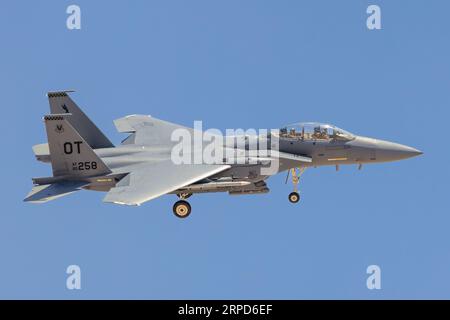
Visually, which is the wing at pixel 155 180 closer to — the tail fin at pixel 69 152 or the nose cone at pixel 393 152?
the tail fin at pixel 69 152

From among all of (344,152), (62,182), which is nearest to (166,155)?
(62,182)

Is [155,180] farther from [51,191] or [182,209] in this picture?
[51,191]

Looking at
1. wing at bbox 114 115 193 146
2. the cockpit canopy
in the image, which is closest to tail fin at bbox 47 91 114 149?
wing at bbox 114 115 193 146

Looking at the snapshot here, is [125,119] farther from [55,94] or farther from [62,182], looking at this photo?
[62,182]

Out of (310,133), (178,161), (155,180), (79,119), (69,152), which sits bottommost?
(155,180)

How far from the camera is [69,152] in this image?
33.2 meters

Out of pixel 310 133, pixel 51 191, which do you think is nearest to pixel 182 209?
pixel 51 191

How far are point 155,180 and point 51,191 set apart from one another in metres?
3.81

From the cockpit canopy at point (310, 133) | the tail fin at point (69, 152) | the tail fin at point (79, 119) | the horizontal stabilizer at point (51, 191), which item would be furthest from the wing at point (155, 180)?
the tail fin at point (79, 119)

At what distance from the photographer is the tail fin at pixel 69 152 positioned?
1288 inches

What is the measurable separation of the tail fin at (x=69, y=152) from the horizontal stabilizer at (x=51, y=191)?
0.37 meters

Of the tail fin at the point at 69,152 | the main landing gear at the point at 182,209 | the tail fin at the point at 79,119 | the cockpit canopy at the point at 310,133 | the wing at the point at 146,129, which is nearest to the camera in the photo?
the tail fin at the point at 69,152

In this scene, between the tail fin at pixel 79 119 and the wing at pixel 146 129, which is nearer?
the tail fin at pixel 79 119

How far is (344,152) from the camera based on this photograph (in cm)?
3547
